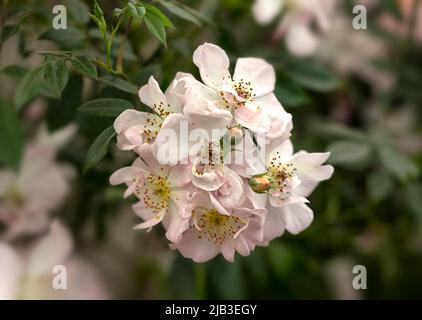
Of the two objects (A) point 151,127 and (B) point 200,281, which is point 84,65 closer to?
(A) point 151,127

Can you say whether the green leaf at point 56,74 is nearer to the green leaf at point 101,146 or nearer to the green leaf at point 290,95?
the green leaf at point 101,146

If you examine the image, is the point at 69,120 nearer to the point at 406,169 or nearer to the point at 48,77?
the point at 48,77

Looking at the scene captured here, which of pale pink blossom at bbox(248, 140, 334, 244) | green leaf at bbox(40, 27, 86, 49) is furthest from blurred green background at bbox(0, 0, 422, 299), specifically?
pale pink blossom at bbox(248, 140, 334, 244)

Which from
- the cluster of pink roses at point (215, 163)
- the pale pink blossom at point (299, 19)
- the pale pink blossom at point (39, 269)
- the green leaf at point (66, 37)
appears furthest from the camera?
the pale pink blossom at point (299, 19)

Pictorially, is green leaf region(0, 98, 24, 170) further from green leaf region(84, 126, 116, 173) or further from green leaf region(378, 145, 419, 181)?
green leaf region(378, 145, 419, 181)

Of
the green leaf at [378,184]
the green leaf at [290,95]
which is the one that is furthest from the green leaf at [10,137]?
the green leaf at [378,184]

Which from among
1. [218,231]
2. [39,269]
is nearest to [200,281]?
[39,269]
